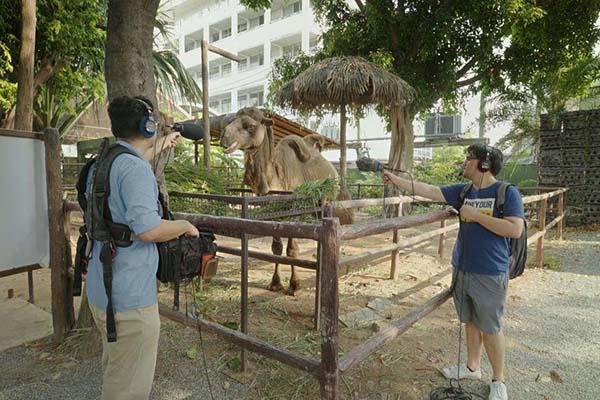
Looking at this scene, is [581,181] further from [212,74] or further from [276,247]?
[212,74]

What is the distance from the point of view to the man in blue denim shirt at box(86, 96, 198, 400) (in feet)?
5.23

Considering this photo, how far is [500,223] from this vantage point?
2412 mm

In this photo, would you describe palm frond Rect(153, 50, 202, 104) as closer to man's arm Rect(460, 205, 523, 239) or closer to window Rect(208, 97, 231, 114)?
man's arm Rect(460, 205, 523, 239)

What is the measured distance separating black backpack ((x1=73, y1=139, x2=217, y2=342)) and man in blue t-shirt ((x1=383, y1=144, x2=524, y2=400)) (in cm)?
173

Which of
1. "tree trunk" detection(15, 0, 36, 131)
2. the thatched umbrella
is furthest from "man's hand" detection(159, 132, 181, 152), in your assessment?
"tree trunk" detection(15, 0, 36, 131)

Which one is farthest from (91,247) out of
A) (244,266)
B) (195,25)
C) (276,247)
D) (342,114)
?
(195,25)

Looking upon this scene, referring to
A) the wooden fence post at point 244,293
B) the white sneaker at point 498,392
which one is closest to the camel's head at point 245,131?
the wooden fence post at point 244,293

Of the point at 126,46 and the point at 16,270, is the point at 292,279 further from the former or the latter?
the point at 126,46

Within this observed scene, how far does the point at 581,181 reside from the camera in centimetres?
981

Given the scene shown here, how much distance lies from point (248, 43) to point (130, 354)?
30.9 m

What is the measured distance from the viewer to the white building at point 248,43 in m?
25.6

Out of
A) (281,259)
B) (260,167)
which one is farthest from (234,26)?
(281,259)

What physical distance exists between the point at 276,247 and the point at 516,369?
2687 millimetres

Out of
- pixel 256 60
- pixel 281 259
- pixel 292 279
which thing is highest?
pixel 256 60
